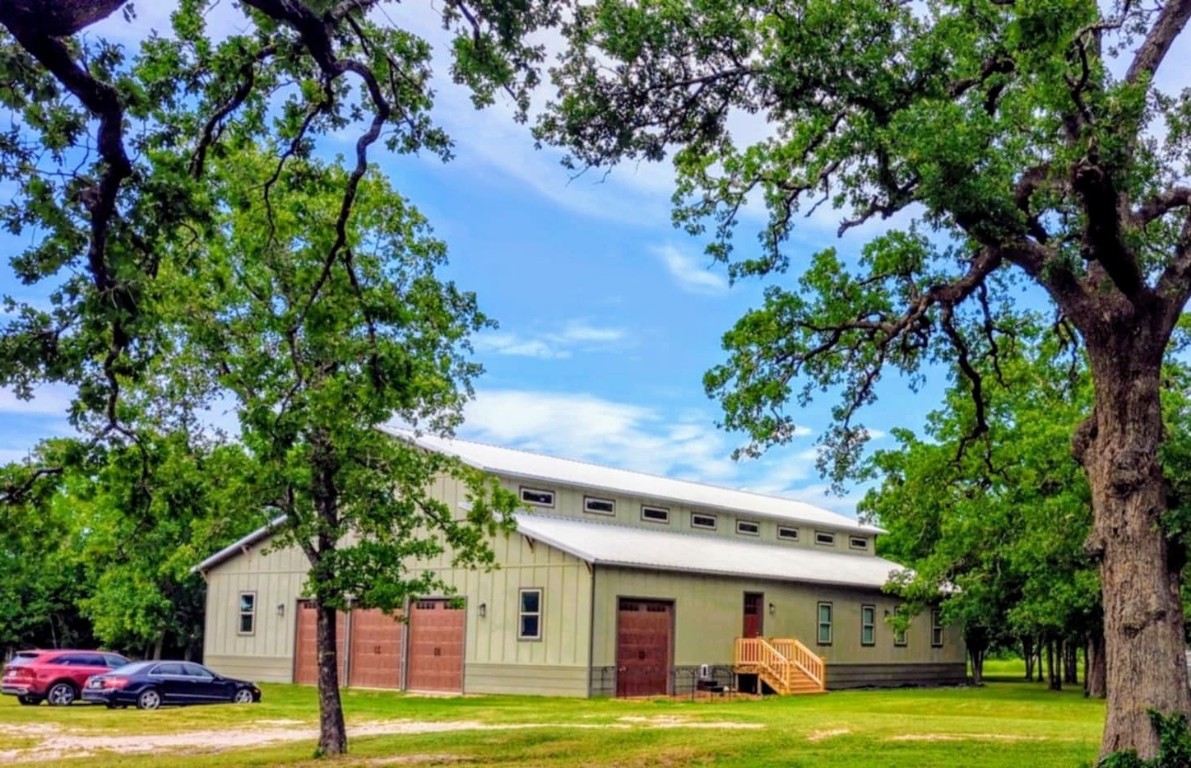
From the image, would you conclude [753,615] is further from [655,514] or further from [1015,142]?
[1015,142]

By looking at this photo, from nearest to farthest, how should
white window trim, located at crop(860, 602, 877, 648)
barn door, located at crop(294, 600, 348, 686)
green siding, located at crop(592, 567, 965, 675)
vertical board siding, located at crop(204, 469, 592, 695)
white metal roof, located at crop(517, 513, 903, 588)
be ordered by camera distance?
vertical board siding, located at crop(204, 469, 592, 695) → green siding, located at crop(592, 567, 965, 675) → white metal roof, located at crop(517, 513, 903, 588) → barn door, located at crop(294, 600, 348, 686) → white window trim, located at crop(860, 602, 877, 648)

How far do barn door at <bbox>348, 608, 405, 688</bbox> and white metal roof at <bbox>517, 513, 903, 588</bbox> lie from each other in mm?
4732

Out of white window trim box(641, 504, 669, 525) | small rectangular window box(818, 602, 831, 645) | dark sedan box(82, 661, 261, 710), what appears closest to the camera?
dark sedan box(82, 661, 261, 710)

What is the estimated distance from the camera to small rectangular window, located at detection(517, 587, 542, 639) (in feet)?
95.3

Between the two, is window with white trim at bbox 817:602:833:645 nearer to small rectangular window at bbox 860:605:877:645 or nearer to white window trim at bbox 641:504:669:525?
small rectangular window at bbox 860:605:877:645

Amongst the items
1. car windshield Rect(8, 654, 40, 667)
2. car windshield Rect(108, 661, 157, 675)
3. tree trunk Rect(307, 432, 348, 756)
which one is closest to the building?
car windshield Rect(108, 661, 157, 675)

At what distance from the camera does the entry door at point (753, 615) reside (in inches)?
1275

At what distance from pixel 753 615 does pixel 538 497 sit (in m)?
6.78

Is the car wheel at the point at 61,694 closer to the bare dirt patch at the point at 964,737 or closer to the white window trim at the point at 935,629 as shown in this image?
the bare dirt patch at the point at 964,737

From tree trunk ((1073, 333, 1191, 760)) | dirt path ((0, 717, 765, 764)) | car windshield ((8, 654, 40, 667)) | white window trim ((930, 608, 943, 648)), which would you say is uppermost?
tree trunk ((1073, 333, 1191, 760))

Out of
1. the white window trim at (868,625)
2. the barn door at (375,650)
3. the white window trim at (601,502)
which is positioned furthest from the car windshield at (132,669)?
the white window trim at (868,625)

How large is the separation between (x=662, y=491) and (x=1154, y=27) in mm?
24457

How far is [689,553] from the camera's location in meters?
32.3

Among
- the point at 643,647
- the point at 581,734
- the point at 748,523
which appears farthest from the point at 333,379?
the point at 748,523
